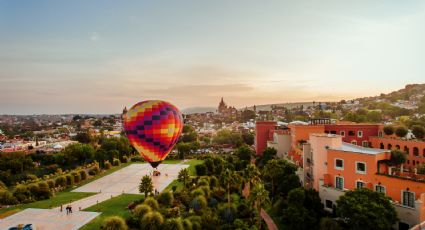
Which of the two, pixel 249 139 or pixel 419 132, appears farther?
pixel 249 139

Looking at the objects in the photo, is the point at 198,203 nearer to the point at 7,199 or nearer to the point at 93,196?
the point at 93,196

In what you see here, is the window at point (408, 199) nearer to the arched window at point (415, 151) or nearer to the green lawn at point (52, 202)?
the arched window at point (415, 151)

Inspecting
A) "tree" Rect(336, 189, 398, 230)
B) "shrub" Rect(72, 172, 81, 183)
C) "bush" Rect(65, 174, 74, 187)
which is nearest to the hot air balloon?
"tree" Rect(336, 189, 398, 230)

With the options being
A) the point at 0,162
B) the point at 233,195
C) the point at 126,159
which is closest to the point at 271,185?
the point at 233,195

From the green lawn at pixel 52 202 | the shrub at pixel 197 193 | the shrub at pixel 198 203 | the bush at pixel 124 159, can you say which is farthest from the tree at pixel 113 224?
the bush at pixel 124 159

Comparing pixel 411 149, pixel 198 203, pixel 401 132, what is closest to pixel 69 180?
pixel 198 203
